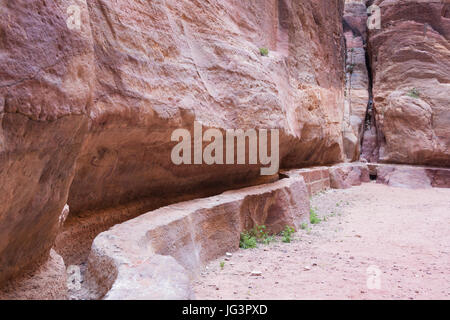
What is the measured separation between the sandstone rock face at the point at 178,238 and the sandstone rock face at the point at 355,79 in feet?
28.4

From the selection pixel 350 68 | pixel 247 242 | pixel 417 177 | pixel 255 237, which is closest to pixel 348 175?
pixel 417 177

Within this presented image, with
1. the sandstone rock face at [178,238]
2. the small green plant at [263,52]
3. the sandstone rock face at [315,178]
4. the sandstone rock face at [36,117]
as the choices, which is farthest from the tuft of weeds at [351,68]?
the sandstone rock face at [36,117]

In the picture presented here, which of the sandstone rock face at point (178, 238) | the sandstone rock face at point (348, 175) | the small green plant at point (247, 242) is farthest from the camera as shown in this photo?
the sandstone rock face at point (348, 175)

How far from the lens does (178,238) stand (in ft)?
9.51

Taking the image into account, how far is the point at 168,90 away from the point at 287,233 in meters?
2.39

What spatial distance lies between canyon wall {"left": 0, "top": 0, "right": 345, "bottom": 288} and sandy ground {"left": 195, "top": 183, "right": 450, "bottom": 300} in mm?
1186

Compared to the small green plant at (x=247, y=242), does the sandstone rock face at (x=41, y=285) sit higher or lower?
higher

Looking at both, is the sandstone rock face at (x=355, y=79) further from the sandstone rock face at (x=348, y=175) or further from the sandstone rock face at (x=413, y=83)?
the sandstone rock face at (x=348, y=175)

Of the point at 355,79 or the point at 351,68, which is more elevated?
the point at 351,68

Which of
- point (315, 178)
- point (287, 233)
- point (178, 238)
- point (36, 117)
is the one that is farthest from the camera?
point (315, 178)

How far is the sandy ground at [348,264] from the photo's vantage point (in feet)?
8.52

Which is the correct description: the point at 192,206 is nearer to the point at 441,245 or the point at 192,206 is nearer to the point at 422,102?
the point at 441,245

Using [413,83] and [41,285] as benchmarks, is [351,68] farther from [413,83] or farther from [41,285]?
[41,285]

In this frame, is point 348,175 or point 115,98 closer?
point 115,98
